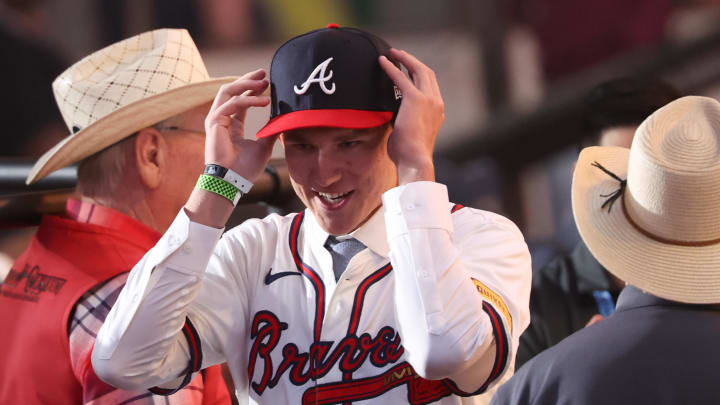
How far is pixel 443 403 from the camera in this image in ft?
5.29

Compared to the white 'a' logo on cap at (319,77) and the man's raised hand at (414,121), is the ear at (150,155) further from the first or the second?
the man's raised hand at (414,121)

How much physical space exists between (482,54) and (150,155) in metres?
4.14

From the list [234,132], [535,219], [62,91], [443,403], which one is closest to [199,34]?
[535,219]

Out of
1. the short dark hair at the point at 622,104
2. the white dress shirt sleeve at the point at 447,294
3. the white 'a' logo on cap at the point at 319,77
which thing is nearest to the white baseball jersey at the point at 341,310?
the white dress shirt sleeve at the point at 447,294

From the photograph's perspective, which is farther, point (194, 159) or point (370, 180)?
point (194, 159)

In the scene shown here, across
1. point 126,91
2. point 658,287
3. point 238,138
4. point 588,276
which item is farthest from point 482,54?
point 658,287

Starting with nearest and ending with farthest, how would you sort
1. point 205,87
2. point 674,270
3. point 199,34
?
point 674,270, point 205,87, point 199,34

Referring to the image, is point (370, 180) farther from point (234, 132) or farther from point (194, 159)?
point (194, 159)

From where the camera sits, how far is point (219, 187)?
1668 mm

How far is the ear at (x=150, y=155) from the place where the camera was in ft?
6.80

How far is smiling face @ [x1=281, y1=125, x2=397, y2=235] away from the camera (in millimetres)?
1645

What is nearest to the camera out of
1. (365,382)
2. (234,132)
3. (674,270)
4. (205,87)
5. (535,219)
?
(674,270)

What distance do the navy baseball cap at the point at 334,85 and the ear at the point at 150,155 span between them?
48cm

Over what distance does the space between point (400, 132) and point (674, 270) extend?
0.49 m
